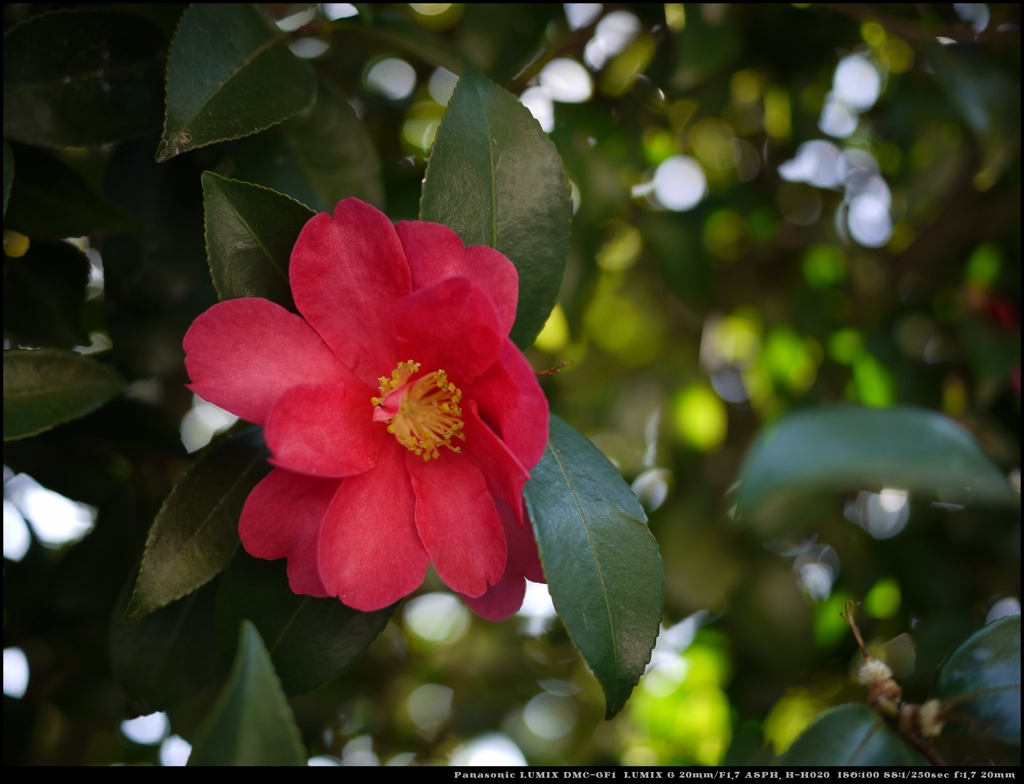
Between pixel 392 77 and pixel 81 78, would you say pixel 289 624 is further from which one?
pixel 392 77

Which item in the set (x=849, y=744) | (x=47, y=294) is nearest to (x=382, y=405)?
(x=849, y=744)

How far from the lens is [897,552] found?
1.23 metres

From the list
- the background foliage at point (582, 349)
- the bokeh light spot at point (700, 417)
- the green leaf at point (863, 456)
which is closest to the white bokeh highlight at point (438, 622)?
the background foliage at point (582, 349)

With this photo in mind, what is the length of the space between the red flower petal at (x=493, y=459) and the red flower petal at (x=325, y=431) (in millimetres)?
69

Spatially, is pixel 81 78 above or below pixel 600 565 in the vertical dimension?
above

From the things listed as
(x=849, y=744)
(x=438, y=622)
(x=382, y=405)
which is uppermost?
(x=382, y=405)

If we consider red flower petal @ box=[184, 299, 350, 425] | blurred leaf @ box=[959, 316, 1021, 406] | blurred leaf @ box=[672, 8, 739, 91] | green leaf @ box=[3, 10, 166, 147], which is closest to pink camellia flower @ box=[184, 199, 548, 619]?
red flower petal @ box=[184, 299, 350, 425]

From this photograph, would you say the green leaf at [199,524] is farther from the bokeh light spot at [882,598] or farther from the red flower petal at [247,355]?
the bokeh light spot at [882,598]

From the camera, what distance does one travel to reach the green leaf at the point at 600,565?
490 millimetres

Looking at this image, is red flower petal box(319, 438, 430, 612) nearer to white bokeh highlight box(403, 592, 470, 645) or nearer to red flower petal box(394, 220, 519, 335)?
red flower petal box(394, 220, 519, 335)

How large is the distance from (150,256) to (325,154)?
0.23 meters

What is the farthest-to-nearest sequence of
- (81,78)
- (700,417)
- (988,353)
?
(700,417), (988,353), (81,78)

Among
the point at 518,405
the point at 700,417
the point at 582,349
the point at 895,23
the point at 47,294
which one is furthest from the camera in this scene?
the point at 582,349

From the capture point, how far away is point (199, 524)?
58cm
